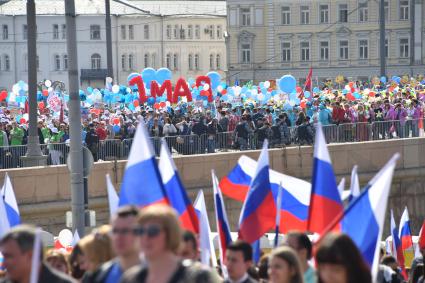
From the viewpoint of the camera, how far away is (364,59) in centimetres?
9262

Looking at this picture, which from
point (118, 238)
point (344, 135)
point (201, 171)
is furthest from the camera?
point (344, 135)

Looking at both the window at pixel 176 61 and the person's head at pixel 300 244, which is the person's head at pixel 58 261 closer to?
the person's head at pixel 300 244

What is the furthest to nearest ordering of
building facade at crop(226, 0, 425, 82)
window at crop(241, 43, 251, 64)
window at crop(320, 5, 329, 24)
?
window at crop(241, 43, 251, 64) < window at crop(320, 5, 329, 24) < building facade at crop(226, 0, 425, 82)

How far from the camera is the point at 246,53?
95.6 meters

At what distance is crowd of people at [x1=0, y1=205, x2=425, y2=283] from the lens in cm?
673

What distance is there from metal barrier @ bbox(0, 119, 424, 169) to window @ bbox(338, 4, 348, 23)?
200ft

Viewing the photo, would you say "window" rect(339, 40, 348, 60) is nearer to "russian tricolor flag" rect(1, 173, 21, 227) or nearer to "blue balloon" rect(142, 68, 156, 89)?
"blue balloon" rect(142, 68, 156, 89)

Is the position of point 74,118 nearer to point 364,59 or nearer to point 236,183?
point 236,183

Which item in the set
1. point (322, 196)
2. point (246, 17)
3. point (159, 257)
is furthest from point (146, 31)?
point (159, 257)

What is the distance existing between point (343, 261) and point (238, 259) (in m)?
1.78

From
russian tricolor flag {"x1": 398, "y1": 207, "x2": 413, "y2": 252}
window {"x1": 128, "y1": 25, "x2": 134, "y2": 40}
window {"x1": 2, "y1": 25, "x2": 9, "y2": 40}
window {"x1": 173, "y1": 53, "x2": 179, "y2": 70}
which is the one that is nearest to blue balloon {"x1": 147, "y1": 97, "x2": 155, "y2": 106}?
russian tricolor flag {"x1": 398, "y1": 207, "x2": 413, "y2": 252}

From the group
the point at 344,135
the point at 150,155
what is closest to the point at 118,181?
the point at 344,135

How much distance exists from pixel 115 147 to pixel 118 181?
176cm

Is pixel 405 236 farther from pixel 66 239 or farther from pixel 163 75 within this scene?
pixel 163 75
